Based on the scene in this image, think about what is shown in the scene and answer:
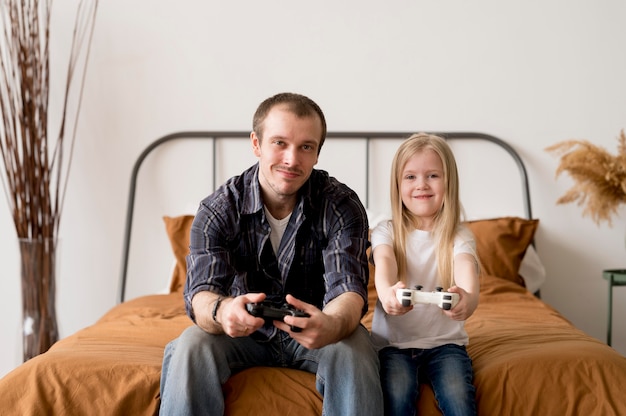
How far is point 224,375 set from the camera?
181 centimetres

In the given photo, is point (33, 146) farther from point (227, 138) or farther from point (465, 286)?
point (465, 286)

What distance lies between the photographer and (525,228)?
10.2ft

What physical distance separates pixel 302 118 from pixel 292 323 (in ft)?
1.66

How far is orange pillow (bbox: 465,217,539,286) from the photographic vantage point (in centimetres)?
300

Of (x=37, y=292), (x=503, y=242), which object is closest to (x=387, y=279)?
(x=503, y=242)

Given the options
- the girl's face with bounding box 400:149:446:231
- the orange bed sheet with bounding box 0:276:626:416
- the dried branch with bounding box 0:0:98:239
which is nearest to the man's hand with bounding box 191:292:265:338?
the orange bed sheet with bounding box 0:276:626:416

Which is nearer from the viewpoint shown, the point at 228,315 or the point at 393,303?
the point at 228,315

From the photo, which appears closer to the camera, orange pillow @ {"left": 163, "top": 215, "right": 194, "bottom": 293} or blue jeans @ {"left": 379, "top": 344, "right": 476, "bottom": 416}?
blue jeans @ {"left": 379, "top": 344, "right": 476, "bottom": 416}

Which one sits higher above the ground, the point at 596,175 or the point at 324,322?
the point at 596,175

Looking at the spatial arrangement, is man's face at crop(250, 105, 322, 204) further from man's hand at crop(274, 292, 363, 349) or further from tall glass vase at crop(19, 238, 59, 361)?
tall glass vase at crop(19, 238, 59, 361)

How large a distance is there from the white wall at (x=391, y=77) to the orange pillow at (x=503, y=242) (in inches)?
10.8

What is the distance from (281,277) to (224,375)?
29cm

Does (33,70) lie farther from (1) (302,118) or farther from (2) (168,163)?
(1) (302,118)

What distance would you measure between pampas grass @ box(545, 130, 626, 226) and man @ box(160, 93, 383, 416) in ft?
4.22
